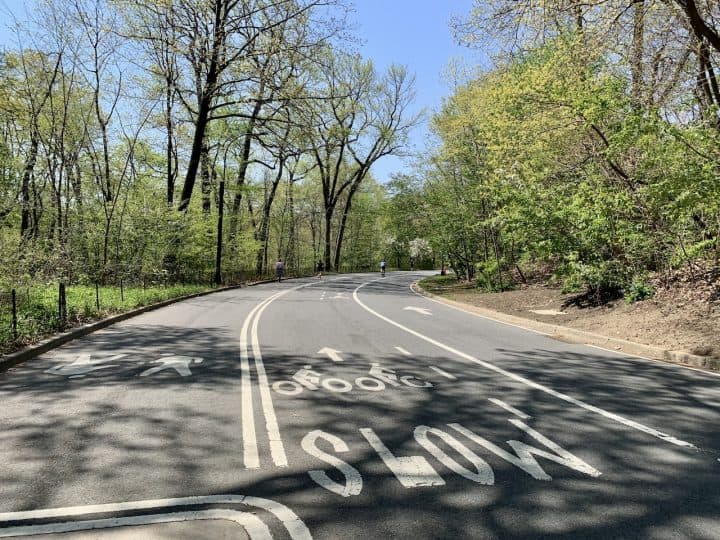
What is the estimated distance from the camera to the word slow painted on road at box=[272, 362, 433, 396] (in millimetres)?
6425

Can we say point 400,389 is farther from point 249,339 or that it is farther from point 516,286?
point 516,286

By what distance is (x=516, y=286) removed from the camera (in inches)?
976

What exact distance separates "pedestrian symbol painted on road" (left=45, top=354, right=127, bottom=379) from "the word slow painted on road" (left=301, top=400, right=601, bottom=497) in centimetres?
431

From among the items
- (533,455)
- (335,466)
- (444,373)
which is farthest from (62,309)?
(533,455)

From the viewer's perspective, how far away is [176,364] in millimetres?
7926

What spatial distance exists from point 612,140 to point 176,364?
→ 34.7 feet

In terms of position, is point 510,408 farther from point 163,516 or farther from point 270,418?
point 163,516

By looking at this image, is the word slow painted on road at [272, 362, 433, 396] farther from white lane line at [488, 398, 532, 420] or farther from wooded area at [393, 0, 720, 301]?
wooded area at [393, 0, 720, 301]

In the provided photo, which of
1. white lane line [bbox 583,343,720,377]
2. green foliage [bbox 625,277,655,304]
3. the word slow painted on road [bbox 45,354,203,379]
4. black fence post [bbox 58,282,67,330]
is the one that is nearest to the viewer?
the word slow painted on road [bbox 45,354,203,379]

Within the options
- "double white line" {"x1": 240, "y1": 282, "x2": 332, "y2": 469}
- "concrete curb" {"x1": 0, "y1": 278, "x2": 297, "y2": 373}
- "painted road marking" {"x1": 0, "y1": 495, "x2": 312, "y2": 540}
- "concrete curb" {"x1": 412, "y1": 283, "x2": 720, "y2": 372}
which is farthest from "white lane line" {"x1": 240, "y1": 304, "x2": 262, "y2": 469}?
"concrete curb" {"x1": 412, "y1": 283, "x2": 720, "y2": 372}

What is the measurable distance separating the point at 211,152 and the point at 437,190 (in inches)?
667

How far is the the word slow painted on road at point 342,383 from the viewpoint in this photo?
6.43m

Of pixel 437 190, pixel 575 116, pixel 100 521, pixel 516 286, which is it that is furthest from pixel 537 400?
pixel 437 190

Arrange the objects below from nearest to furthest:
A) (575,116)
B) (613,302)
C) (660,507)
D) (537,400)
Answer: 1. (660,507)
2. (537,400)
3. (575,116)
4. (613,302)
